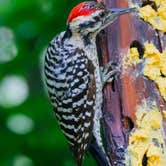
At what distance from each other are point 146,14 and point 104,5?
0.27 metres

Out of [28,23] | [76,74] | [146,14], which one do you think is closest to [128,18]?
[146,14]

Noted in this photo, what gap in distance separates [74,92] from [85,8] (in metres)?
0.49

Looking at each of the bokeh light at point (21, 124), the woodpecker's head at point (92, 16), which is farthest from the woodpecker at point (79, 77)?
the bokeh light at point (21, 124)

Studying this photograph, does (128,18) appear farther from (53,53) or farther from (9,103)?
(9,103)

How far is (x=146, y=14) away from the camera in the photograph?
575 cm

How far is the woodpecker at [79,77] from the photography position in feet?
18.4

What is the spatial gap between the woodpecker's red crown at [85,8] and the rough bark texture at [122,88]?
0.70ft

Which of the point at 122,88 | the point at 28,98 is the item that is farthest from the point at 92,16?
the point at 28,98

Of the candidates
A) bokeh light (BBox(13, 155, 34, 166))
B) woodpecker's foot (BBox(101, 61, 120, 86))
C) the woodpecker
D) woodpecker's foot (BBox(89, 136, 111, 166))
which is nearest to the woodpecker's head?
the woodpecker

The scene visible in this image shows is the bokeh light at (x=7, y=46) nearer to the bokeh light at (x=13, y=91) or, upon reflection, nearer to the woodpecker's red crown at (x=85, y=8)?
the bokeh light at (x=13, y=91)

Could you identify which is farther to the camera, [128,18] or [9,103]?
[9,103]

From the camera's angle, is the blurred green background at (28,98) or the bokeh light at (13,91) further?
the bokeh light at (13,91)

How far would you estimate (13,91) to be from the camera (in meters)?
7.79

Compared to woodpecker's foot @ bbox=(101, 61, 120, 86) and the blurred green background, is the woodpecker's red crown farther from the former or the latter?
the blurred green background
